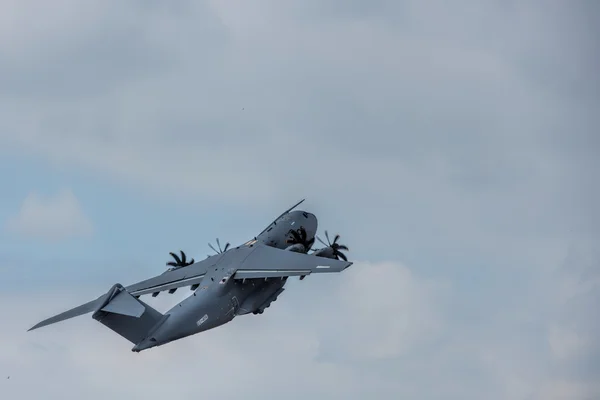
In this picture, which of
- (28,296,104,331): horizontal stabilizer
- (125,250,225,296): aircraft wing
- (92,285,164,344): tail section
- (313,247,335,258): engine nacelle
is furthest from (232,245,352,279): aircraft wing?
(28,296,104,331): horizontal stabilizer

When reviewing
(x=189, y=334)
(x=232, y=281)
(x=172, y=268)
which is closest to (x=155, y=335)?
(x=189, y=334)

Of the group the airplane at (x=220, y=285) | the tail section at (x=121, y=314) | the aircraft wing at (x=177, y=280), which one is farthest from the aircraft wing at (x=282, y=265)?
the tail section at (x=121, y=314)

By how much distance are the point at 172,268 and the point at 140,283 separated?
340 cm

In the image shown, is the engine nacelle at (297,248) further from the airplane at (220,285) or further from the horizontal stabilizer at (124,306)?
the horizontal stabilizer at (124,306)

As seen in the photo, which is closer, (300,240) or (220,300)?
(220,300)

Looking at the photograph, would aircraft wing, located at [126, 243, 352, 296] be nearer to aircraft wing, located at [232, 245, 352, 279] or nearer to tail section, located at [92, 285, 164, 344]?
aircraft wing, located at [232, 245, 352, 279]

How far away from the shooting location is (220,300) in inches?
3297

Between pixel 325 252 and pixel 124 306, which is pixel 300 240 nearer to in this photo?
pixel 325 252

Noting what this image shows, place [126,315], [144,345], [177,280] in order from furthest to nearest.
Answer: [177,280]
[144,345]
[126,315]

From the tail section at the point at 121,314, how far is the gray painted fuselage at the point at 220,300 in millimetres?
572

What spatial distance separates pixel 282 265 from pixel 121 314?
1240cm

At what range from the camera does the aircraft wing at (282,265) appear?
8400cm

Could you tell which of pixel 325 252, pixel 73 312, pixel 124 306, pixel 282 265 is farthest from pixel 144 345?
pixel 325 252

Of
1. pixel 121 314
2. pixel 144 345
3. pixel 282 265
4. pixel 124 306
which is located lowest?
pixel 144 345
